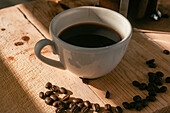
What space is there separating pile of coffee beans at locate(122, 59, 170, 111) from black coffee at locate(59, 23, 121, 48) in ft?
0.58

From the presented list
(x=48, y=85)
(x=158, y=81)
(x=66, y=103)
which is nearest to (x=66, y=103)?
(x=66, y=103)

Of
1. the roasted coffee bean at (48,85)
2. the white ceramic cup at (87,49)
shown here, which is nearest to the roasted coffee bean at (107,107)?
the white ceramic cup at (87,49)

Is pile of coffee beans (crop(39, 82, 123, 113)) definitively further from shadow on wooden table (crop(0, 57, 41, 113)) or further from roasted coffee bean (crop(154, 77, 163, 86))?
roasted coffee bean (crop(154, 77, 163, 86))

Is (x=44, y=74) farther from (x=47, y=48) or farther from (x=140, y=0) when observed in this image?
(x=140, y=0)

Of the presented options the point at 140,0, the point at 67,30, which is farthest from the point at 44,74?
the point at 140,0

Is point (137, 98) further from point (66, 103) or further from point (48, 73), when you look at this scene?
point (48, 73)

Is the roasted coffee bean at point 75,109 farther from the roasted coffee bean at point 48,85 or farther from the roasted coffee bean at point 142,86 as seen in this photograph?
the roasted coffee bean at point 142,86

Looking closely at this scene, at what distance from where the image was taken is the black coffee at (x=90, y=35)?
0.75 metres

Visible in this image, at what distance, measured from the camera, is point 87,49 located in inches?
25.2

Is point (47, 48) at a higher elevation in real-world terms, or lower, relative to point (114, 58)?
lower

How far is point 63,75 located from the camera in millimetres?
833

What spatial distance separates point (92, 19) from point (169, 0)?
2.40ft

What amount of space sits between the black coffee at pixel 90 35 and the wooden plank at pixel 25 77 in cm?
15

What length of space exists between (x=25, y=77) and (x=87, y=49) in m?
0.30
